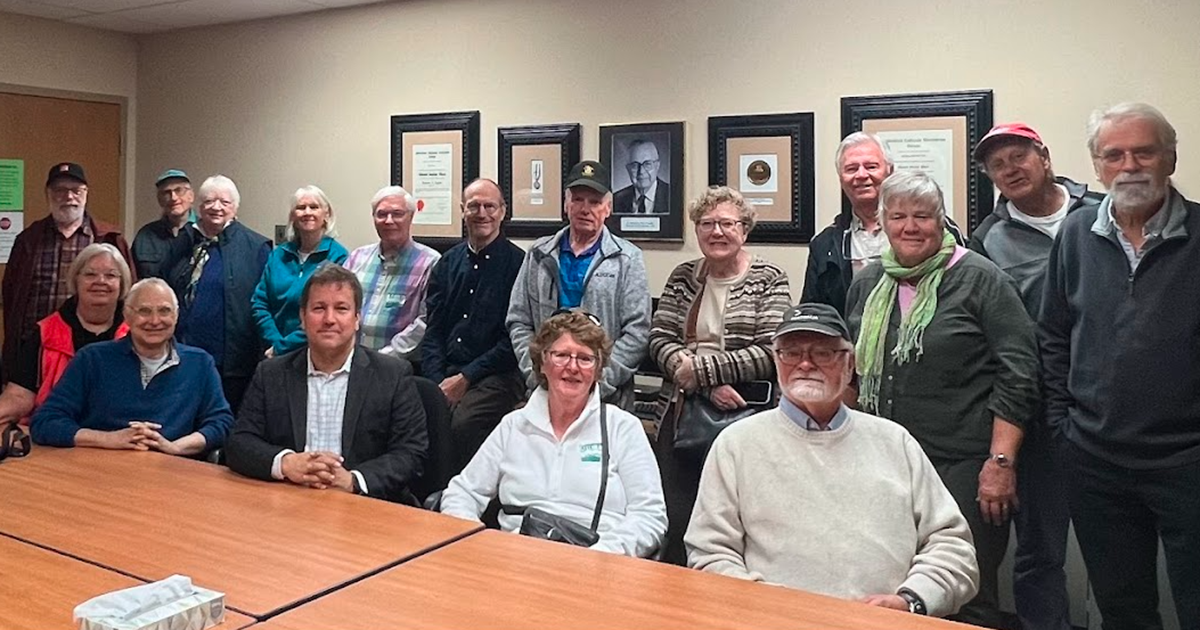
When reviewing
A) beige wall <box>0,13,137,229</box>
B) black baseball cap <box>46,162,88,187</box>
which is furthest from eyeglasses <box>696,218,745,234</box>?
beige wall <box>0,13,137,229</box>

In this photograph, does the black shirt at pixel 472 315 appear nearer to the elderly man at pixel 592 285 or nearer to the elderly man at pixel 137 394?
the elderly man at pixel 592 285

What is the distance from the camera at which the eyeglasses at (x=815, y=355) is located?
2123 millimetres

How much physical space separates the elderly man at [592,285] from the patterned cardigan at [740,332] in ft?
0.55

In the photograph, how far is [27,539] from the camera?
6.67ft

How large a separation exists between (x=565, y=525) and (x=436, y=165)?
9.49 feet

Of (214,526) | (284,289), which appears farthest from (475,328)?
(214,526)

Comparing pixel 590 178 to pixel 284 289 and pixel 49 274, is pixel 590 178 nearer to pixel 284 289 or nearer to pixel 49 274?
pixel 284 289

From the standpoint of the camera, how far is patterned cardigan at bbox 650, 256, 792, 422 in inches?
117

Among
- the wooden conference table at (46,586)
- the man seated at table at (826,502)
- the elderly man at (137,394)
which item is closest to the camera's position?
the wooden conference table at (46,586)

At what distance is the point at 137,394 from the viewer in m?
2.94

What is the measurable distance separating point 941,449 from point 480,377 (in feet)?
5.72

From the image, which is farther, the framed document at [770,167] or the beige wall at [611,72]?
the framed document at [770,167]

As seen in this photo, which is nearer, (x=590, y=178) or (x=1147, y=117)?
(x=1147, y=117)

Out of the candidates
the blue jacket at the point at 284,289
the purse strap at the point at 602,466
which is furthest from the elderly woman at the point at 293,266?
the purse strap at the point at 602,466
